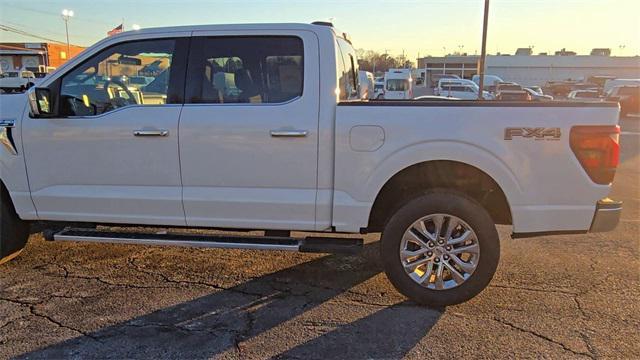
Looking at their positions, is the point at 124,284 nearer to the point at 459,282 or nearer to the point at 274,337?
the point at 274,337

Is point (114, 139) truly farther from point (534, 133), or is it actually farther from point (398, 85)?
point (398, 85)

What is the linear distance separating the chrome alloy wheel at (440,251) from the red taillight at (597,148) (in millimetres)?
944

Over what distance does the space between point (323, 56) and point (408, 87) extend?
96.6 ft

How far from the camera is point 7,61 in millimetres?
50094

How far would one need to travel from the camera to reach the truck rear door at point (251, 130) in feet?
12.0

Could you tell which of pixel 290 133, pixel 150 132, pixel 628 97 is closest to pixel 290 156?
pixel 290 133

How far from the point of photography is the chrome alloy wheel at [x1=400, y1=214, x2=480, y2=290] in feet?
11.9

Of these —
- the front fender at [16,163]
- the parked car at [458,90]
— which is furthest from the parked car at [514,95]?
the parked car at [458,90]

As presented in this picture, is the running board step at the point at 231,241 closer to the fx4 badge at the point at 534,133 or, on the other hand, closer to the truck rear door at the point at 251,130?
the truck rear door at the point at 251,130

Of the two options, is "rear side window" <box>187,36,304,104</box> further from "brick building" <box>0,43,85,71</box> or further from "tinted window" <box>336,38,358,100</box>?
"brick building" <box>0,43,85,71</box>

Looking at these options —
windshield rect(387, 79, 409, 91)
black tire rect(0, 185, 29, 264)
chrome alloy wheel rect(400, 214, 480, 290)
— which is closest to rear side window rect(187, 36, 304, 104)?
chrome alloy wheel rect(400, 214, 480, 290)

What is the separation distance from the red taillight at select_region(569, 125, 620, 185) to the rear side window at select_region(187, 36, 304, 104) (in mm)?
2073

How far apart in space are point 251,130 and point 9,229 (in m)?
2.43

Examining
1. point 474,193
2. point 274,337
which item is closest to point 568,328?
point 474,193
